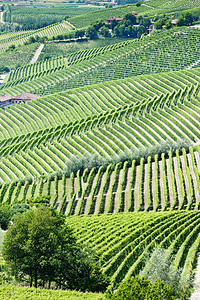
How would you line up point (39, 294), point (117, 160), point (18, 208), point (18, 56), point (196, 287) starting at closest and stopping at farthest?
point (39, 294) < point (196, 287) < point (18, 208) < point (117, 160) < point (18, 56)

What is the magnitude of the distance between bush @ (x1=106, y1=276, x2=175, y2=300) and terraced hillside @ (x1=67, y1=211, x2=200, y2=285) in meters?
3.98

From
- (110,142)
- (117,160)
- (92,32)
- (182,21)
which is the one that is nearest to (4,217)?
(117,160)

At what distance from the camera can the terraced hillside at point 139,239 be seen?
33062mm

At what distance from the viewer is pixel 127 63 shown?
116 m

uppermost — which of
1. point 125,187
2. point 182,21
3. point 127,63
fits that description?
point 182,21

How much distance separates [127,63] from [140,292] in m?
96.3

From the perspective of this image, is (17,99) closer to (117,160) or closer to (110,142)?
(110,142)

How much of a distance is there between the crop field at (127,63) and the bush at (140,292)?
83.8 meters

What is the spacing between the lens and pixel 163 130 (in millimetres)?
68625

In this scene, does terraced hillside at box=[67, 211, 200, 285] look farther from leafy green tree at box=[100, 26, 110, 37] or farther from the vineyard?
leafy green tree at box=[100, 26, 110, 37]

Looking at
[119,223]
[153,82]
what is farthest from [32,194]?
[153,82]

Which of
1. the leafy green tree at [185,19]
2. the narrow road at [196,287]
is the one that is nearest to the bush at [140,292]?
the narrow road at [196,287]

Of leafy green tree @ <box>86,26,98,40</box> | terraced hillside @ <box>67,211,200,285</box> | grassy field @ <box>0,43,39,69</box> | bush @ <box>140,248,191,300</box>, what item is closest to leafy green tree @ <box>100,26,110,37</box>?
leafy green tree @ <box>86,26,98,40</box>

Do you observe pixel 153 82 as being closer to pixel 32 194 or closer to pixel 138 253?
pixel 32 194
